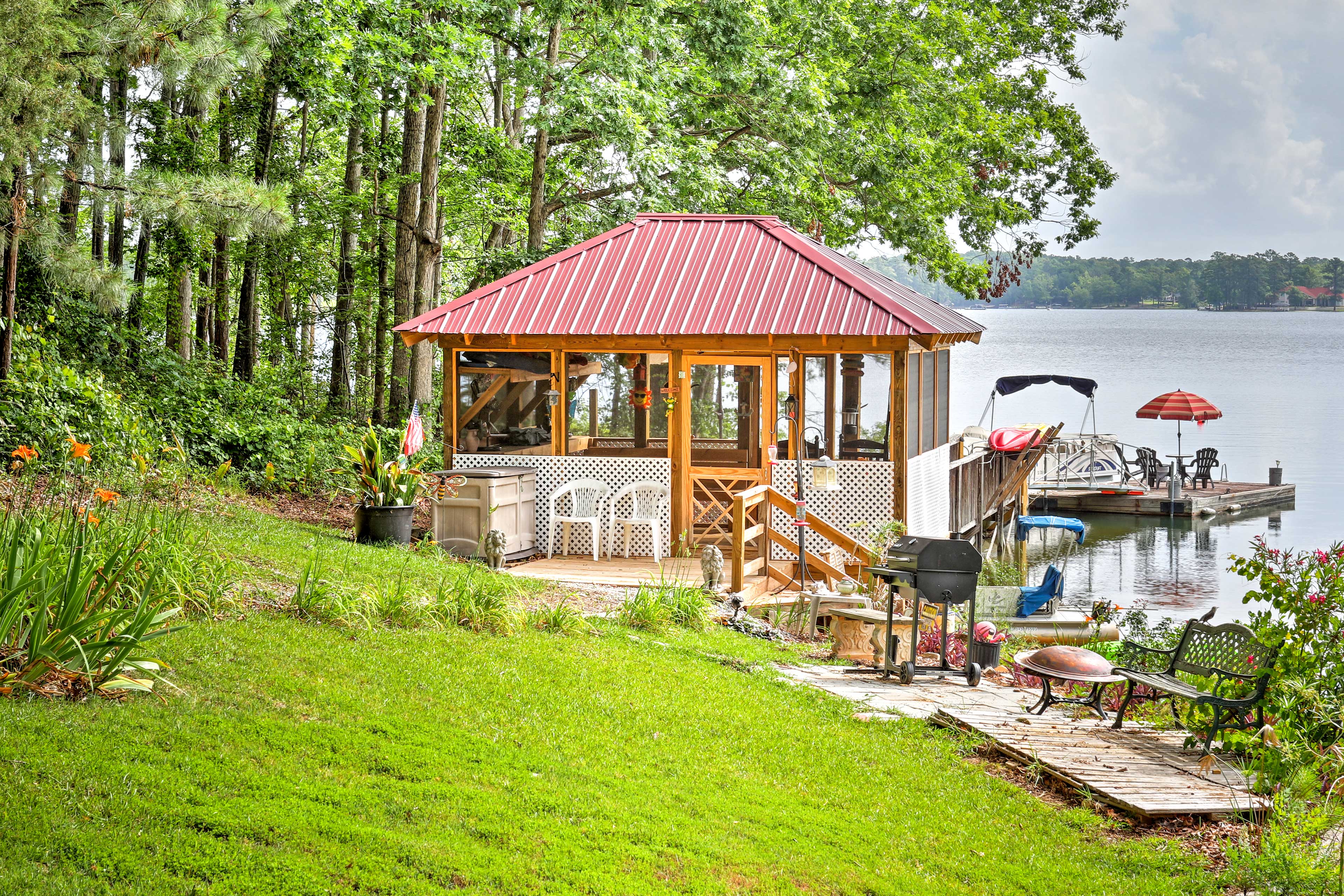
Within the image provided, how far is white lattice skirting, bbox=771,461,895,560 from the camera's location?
42.2 ft

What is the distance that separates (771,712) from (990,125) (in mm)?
19329

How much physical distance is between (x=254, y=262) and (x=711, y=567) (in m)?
12.0

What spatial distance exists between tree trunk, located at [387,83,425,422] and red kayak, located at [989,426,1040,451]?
36.8 ft

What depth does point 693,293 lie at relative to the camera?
13656 millimetres

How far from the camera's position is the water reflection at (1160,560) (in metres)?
→ 20.5

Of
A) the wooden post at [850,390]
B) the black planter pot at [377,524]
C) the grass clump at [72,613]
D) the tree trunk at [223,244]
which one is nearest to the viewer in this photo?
the grass clump at [72,613]

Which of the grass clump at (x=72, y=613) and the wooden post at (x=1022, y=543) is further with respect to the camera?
the wooden post at (x=1022, y=543)

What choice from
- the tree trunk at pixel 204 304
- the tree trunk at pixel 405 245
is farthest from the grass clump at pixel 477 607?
the tree trunk at pixel 204 304

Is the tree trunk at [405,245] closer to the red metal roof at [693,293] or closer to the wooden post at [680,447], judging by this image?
the red metal roof at [693,293]

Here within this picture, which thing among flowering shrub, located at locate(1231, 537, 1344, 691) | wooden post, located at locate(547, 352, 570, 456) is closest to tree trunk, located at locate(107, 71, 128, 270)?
wooden post, located at locate(547, 352, 570, 456)

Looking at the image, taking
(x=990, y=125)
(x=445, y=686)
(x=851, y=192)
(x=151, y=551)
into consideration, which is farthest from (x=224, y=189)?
(x=990, y=125)

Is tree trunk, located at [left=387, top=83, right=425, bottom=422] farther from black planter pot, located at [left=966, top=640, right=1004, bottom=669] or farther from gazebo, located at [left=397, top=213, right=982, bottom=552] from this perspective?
black planter pot, located at [left=966, top=640, right=1004, bottom=669]

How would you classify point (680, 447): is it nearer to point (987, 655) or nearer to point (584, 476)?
point (584, 476)

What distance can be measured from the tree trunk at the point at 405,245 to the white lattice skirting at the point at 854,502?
7759 mm
